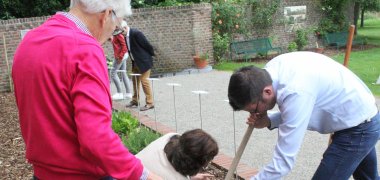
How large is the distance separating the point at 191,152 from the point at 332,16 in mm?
16972

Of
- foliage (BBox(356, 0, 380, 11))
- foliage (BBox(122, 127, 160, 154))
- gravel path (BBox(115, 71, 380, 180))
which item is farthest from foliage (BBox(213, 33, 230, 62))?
foliage (BBox(122, 127, 160, 154))

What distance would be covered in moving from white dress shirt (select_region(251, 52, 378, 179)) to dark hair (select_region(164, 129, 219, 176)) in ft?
1.21

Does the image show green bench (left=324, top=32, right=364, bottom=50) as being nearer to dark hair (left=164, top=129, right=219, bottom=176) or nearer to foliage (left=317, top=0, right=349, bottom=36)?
foliage (left=317, top=0, right=349, bottom=36)

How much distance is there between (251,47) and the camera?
50.3 ft

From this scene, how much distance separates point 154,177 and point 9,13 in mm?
14044

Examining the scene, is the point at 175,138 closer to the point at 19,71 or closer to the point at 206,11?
the point at 19,71

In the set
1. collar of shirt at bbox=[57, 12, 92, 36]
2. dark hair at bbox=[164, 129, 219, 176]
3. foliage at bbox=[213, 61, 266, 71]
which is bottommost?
foliage at bbox=[213, 61, 266, 71]

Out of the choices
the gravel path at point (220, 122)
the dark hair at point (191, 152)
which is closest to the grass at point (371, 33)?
the gravel path at point (220, 122)

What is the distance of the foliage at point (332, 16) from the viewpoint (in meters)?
17.8

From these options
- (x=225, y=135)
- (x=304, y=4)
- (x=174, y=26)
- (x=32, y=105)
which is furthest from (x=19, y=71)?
(x=304, y=4)

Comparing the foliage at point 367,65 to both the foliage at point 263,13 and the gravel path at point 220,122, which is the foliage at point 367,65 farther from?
the gravel path at point 220,122

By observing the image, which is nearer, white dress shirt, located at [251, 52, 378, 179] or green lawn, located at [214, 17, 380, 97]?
white dress shirt, located at [251, 52, 378, 179]

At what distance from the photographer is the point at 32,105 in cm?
169

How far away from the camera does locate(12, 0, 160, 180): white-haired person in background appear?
1.57 m
